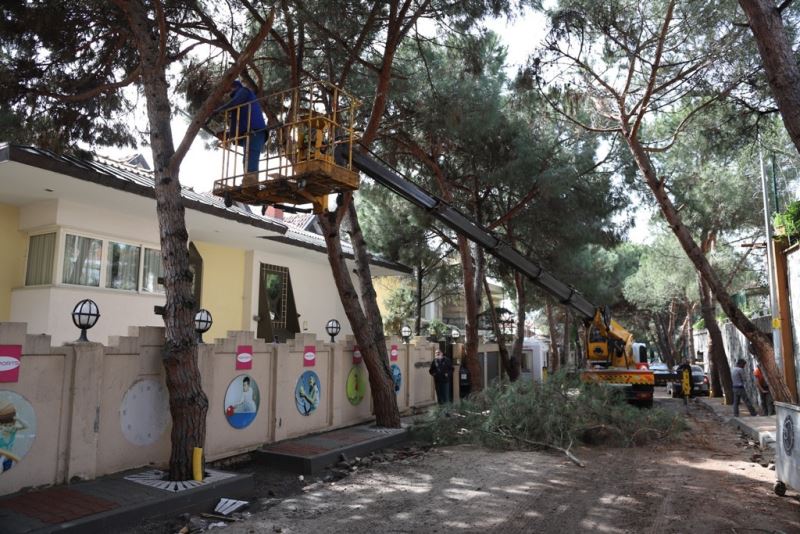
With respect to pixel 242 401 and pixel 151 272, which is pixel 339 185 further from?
pixel 151 272

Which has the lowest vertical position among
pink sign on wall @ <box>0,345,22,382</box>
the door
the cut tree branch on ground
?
the cut tree branch on ground

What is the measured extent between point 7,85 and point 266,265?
9.03 metres

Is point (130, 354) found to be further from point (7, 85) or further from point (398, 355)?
point (398, 355)

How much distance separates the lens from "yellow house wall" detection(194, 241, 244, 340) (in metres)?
15.8

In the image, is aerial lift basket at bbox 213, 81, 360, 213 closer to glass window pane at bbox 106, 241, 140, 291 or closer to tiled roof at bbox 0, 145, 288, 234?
tiled roof at bbox 0, 145, 288, 234

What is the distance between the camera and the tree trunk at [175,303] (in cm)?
759

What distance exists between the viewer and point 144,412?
8.24 meters

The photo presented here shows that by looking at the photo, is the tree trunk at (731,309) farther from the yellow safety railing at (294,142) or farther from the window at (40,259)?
the window at (40,259)

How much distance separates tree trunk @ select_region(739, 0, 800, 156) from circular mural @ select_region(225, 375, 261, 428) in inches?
336

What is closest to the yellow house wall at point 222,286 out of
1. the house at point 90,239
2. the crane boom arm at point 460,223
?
the house at point 90,239

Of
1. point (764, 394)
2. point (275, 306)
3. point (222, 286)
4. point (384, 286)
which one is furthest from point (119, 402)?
point (384, 286)

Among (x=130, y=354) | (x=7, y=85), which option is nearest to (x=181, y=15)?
(x=7, y=85)

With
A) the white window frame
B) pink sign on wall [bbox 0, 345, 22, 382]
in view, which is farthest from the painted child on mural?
the white window frame

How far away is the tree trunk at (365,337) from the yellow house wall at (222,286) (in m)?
4.84
